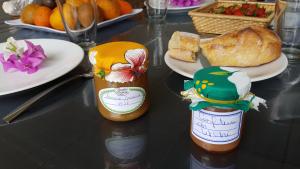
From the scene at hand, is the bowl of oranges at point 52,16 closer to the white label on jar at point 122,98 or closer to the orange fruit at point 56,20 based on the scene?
the orange fruit at point 56,20

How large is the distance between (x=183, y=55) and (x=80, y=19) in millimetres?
307

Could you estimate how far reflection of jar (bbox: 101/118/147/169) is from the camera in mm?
391

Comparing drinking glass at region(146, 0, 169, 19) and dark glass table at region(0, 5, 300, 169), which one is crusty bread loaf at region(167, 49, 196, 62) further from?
drinking glass at region(146, 0, 169, 19)

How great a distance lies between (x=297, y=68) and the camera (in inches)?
25.4

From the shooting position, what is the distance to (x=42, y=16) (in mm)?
921

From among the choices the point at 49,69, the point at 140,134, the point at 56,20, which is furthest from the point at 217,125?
the point at 56,20

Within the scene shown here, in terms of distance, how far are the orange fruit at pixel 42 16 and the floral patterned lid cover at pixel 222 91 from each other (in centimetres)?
68

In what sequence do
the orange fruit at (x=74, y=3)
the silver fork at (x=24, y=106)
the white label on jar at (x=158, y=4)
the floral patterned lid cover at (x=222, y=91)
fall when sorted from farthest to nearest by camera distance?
the white label on jar at (x=158, y=4) < the orange fruit at (x=74, y=3) < the silver fork at (x=24, y=106) < the floral patterned lid cover at (x=222, y=91)

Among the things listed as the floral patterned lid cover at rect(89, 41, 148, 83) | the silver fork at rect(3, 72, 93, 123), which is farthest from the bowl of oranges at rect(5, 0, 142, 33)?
the floral patterned lid cover at rect(89, 41, 148, 83)

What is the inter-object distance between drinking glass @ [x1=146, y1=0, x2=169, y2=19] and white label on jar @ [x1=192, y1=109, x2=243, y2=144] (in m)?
0.70

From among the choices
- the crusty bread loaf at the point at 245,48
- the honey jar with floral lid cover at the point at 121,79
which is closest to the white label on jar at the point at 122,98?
the honey jar with floral lid cover at the point at 121,79

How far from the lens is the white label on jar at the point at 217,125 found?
1.21ft

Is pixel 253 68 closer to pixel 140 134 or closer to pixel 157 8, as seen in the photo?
pixel 140 134

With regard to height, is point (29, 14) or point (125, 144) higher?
point (29, 14)
